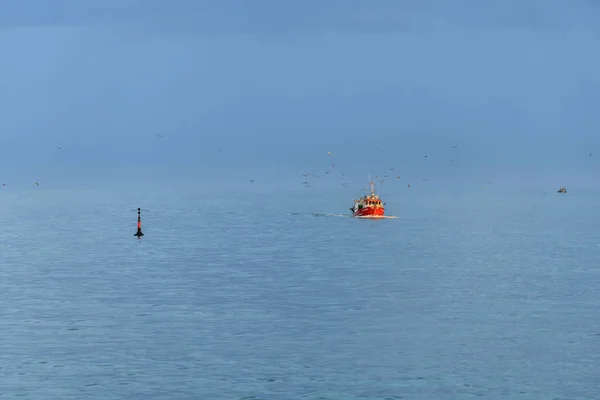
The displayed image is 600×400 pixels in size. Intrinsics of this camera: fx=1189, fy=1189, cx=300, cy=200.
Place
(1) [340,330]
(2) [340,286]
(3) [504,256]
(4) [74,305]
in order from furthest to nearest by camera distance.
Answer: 1. (3) [504,256]
2. (2) [340,286]
3. (4) [74,305]
4. (1) [340,330]

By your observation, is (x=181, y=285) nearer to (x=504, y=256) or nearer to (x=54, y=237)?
(x=504, y=256)

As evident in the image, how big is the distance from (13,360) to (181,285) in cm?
4301

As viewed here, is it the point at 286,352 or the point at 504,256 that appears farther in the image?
the point at 504,256

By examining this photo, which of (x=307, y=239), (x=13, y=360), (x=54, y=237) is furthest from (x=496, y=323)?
(x=54, y=237)

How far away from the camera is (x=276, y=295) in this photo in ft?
359

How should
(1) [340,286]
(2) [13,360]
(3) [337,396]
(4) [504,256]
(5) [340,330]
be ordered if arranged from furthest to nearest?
(4) [504,256] → (1) [340,286] → (5) [340,330] → (2) [13,360] → (3) [337,396]

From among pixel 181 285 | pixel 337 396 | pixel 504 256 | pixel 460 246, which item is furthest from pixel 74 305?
pixel 460 246

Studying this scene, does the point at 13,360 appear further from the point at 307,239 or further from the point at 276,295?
the point at 307,239

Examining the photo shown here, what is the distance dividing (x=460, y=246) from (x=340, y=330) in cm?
9327

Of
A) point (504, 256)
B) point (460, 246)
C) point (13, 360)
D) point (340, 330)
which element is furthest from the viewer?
point (460, 246)

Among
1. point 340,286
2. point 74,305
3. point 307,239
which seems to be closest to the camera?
point 74,305

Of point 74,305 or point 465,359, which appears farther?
point 74,305

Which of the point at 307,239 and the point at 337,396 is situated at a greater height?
the point at 307,239

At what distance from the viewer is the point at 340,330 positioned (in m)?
87.6
